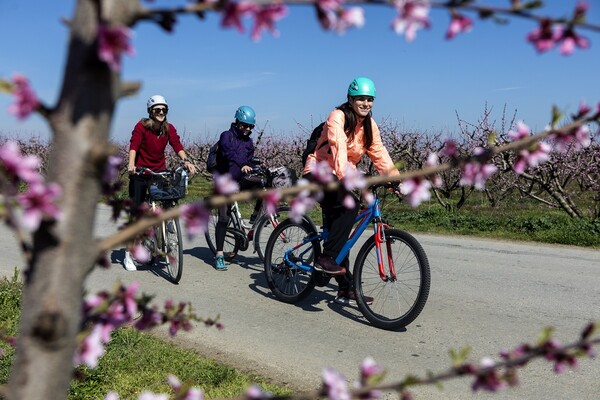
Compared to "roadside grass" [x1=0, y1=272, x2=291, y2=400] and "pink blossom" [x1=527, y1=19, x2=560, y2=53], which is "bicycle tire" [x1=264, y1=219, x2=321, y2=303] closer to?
"roadside grass" [x1=0, y1=272, x2=291, y2=400]

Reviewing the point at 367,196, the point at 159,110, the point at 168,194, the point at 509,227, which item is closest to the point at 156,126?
the point at 159,110

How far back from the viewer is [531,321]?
579 cm

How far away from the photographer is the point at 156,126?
26.2 feet

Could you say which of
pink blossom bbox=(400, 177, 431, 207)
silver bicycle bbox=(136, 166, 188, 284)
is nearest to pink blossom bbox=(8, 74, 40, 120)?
pink blossom bbox=(400, 177, 431, 207)

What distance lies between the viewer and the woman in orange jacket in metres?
5.64

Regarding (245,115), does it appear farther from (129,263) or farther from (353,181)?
(353,181)

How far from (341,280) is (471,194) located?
48.4ft

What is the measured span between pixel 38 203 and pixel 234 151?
7155 mm

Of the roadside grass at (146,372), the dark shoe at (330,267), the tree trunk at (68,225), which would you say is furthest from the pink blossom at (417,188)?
the dark shoe at (330,267)

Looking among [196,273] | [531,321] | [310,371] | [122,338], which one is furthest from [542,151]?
[196,273]

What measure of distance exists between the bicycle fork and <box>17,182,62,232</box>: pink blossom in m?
4.74

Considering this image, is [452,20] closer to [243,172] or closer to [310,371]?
[310,371]

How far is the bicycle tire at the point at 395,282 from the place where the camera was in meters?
5.43

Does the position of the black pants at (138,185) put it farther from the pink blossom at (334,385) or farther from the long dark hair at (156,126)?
the pink blossom at (334,385)
